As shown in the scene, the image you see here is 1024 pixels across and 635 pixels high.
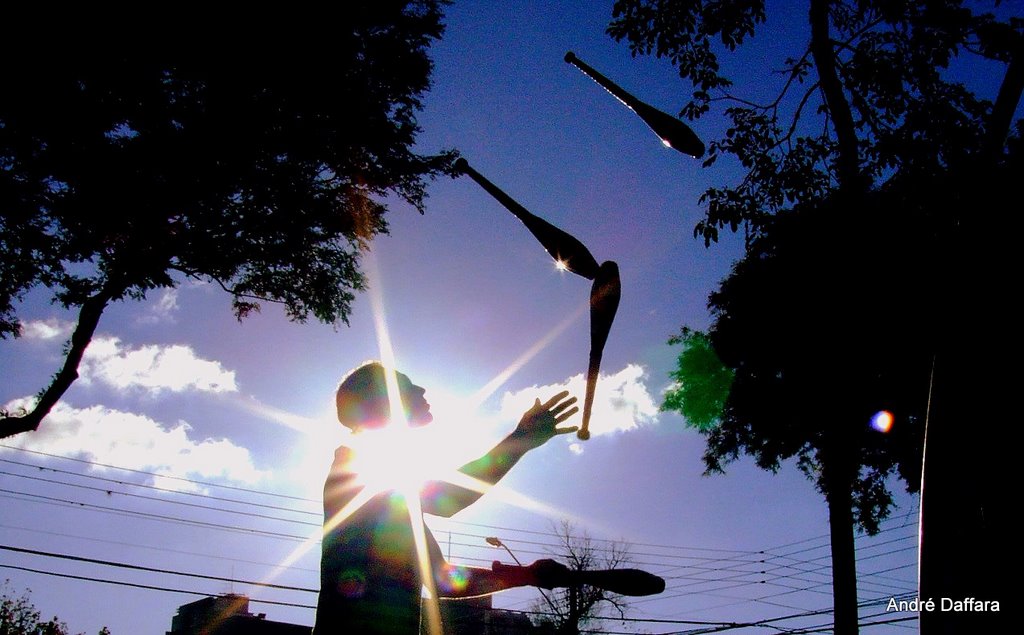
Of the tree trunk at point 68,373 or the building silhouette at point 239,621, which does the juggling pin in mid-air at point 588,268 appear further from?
the building silhouette at point 239,621

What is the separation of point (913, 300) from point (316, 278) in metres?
11.2

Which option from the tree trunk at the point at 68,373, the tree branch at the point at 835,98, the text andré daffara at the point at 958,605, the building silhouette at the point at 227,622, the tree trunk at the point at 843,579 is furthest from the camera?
the building silhouette at the point at 227,622

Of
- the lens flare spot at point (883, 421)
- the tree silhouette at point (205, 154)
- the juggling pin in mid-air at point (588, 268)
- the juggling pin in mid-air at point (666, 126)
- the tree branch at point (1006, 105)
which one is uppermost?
the tree silhouette at point (205, 154)

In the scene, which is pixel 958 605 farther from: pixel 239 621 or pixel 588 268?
pixel 239 621

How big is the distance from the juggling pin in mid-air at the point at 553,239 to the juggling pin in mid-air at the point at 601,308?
52mm

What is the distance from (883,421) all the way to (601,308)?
18.3m

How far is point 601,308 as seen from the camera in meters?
1.79

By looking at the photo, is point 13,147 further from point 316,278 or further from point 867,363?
point 867,363

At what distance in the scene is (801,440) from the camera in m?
18.4

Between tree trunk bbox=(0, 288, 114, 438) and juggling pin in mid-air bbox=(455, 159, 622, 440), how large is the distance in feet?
34.3

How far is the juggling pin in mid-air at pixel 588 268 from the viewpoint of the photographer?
1.78 m

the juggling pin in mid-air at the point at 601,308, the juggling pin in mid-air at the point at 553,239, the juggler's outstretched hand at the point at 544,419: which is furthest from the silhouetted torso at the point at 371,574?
the juggling pin in mid-air at the point at 553,239

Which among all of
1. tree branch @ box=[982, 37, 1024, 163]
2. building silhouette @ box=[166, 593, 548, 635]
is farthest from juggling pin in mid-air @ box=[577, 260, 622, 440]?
building silhouette @ box=[166, 593, 548, 635]

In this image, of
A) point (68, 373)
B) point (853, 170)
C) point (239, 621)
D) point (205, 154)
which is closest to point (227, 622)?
point (239, 621)
